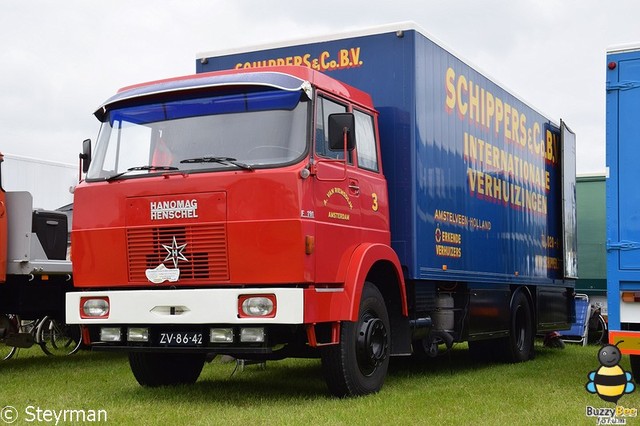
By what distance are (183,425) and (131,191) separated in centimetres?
212

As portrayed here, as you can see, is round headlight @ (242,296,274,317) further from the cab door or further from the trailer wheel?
the trailer wheel

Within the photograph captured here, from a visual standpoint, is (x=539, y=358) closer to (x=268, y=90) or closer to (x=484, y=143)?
(x=484, y=143)

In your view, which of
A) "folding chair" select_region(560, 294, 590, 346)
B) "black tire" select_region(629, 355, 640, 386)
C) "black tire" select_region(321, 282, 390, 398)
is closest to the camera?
"black tire" select_region(321, 282, 390, 398)

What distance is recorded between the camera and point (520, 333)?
12.6 metres

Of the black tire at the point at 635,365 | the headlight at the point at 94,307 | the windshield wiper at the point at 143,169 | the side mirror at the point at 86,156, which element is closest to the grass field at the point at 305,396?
the black tire at the point at 635,365

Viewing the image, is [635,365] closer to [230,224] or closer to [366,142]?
[366,142]

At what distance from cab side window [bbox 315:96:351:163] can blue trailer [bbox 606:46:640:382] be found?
2.71 m

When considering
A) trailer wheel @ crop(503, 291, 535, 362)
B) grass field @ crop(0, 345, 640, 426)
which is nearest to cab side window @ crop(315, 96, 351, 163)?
grass field @ crop(0, 345, 640, 426)

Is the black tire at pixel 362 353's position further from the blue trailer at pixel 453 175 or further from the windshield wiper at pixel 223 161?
the windshield wiper at pixel 223 161

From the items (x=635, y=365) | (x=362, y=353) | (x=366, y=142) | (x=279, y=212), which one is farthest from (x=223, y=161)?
(x=635, y=365)

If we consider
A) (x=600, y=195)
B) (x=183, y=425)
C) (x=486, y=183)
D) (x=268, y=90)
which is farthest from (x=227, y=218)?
(x=600, y=195)

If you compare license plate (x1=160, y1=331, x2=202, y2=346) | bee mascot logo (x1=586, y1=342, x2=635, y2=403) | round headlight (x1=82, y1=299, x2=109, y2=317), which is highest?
round headlight (x1=82, y1=299, x2=109, y2=317)

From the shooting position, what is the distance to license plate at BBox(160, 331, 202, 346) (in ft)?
24.9

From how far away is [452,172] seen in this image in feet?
33.0
